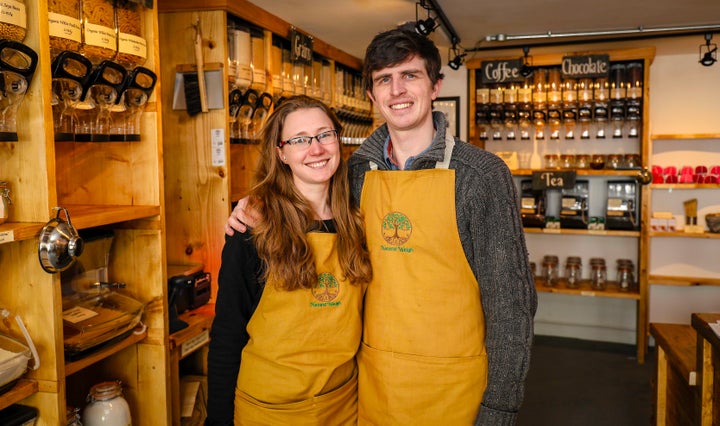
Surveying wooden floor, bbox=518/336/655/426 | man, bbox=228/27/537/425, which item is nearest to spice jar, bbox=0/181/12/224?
man, bbox=228/27/537/425

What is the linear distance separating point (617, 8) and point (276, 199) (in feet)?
8.90

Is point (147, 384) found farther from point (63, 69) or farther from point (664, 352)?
point (664, 352)

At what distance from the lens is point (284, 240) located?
A: 1.64 meters

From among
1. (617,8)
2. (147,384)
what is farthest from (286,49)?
(147,384)

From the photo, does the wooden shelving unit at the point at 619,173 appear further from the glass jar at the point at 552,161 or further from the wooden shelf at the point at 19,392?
the wooden shelf at the point at 19,392

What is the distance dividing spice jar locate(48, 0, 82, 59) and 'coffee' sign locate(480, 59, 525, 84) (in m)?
3.39

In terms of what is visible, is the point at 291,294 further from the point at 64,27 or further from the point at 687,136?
the point at 687,136

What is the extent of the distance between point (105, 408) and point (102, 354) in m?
0.19

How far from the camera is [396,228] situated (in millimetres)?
1758

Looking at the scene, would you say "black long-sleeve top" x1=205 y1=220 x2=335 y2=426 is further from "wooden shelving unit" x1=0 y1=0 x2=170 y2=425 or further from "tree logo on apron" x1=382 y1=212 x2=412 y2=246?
"wooden shelving unit" x1=0 y1=0 x2=170 y2=425

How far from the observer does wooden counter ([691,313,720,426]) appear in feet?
6.72

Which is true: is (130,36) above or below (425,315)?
above

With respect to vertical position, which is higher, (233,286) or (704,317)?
(233,286)

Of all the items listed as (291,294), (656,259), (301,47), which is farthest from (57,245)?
(656,259)
